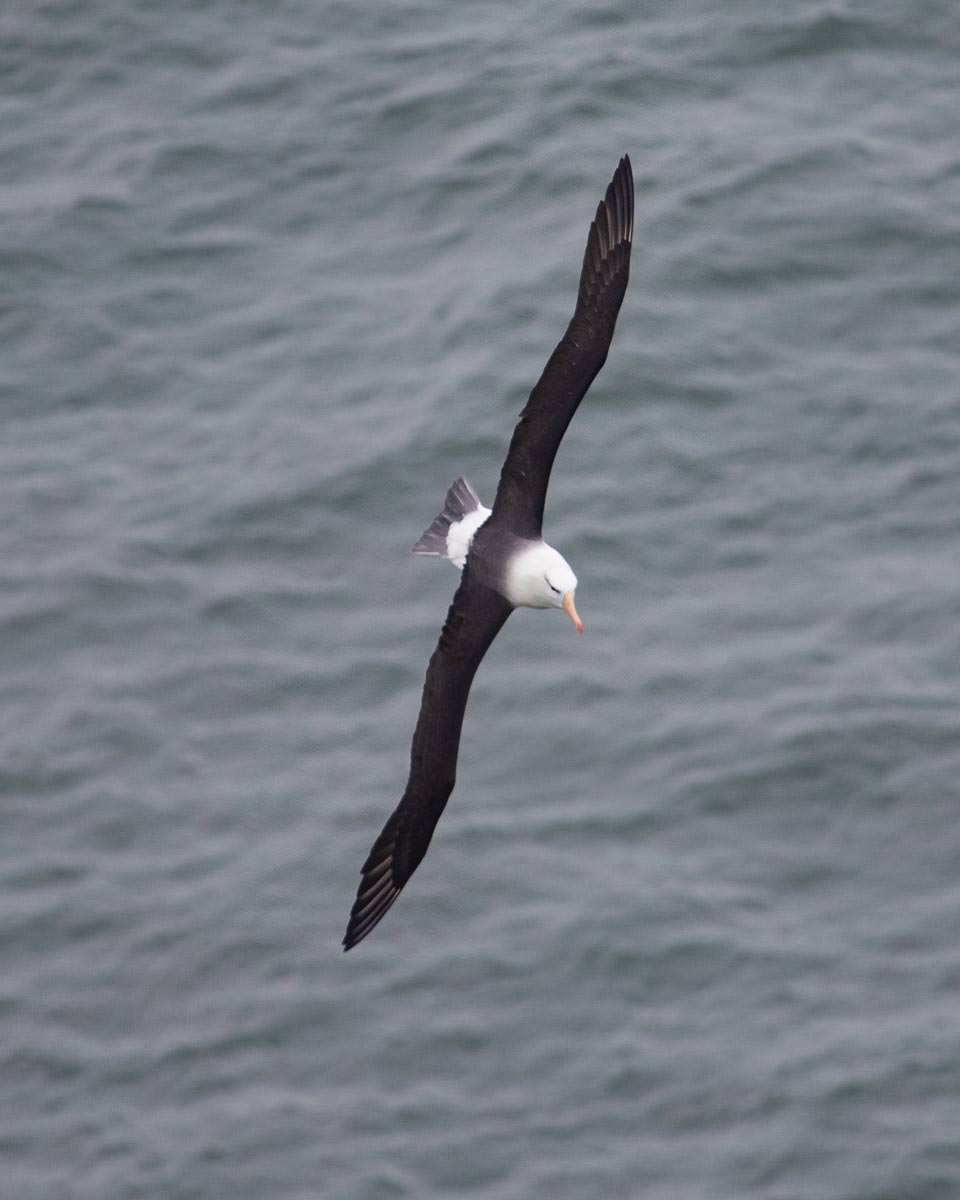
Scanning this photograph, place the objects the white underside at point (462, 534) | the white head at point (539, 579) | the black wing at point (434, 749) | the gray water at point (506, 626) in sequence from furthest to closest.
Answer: the gray water at point (506, 626), the white underside at point (462, 534), the white head at point (539, 579), the black wing at point (434, 749)

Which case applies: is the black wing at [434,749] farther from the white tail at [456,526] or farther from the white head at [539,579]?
the white tail at [456,526]

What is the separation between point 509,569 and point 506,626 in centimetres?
694

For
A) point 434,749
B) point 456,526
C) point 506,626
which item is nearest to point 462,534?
point 456,526

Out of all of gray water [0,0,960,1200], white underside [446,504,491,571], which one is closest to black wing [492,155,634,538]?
white underside [446,504,491,571]

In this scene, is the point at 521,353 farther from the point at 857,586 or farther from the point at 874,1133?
the point at 874,1133

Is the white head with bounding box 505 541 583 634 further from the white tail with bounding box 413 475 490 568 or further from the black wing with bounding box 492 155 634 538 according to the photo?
the white tail with bounding box 413 475 490 568

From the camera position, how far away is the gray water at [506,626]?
747 inches

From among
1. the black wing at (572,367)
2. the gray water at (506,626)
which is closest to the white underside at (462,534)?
the black wing at (572,367)

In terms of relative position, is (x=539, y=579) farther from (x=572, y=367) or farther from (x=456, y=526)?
(x=456, y=526)

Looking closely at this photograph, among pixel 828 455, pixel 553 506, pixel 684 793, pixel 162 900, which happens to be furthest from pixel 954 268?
pixel 162 900

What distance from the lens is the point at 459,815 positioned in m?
20.1

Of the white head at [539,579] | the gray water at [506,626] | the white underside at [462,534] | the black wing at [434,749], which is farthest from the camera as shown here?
the gray water at [506,626]

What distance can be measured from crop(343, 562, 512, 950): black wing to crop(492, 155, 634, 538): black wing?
0.47 m

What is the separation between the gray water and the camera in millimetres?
18984
